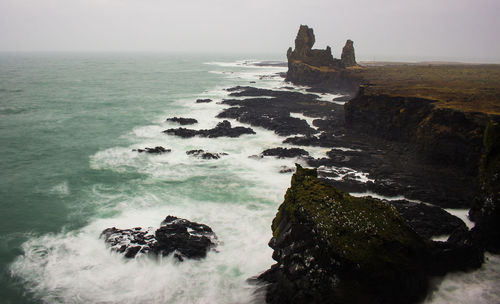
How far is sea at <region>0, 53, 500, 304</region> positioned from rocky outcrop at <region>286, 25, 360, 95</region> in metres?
36.9

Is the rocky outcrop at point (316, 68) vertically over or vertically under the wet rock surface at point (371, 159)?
over

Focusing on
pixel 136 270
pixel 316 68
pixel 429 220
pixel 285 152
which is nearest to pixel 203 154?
pixel 285 152

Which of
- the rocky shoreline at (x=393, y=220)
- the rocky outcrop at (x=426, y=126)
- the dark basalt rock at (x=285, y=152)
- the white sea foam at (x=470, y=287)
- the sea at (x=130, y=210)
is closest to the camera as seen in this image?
the rocky shoreline at (x=393, y=220)

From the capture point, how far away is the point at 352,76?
6769cm

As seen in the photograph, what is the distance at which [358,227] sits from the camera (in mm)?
10508

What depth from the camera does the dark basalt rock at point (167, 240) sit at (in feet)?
47.8

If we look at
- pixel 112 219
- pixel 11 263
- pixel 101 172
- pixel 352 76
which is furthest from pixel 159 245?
pixel 352 76

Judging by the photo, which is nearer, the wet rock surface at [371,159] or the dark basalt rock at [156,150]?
the wet rock surface at [371,159]

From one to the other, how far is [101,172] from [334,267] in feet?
69.2

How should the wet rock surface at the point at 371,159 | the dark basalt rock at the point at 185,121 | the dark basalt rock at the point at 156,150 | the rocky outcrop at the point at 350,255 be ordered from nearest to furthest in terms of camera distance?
the rocky outcrop at the point at 350,255
the wet rock surface at the point at 371,159
the dark basalt rock at the point at 156,150
the dark basalt rock at the point at 185,121

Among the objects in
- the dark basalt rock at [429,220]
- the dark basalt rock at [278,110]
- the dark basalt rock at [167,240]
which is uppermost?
the dark basalt rock at [278,110]

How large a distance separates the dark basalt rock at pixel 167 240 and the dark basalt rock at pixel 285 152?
12674 millimetres

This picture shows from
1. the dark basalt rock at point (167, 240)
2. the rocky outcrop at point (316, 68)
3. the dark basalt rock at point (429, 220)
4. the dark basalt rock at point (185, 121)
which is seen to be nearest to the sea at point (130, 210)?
the dark basalt rock at point (167, 240)

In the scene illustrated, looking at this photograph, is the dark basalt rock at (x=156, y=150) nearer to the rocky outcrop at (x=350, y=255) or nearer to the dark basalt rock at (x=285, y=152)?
the dark basalt rock at (x=285, y=152)
